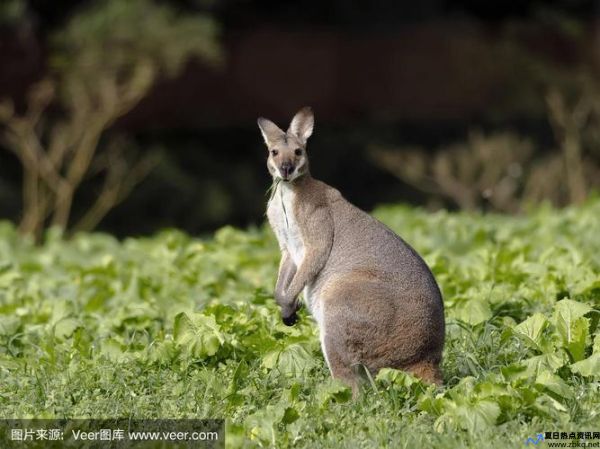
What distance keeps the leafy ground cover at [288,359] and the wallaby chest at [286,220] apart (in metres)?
0.39

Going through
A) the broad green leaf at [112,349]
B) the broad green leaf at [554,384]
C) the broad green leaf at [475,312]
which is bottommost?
the broad green leaf at [112,349]

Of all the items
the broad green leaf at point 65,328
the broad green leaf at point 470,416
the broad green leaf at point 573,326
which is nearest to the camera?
the broad green leaf at point 470,416

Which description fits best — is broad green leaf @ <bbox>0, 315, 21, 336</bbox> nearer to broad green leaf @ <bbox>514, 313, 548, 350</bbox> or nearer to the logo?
broad green leaf @ <bbox>514, 313, 548, 350</bbox>

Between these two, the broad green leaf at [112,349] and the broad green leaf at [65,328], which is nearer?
the broad green leaf at [112,349]

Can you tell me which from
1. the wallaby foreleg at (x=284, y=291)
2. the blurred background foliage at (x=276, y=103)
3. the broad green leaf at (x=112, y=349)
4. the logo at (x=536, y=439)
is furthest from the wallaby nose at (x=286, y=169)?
the blurred background foliage at (x=276, y=103)

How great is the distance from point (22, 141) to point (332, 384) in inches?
344

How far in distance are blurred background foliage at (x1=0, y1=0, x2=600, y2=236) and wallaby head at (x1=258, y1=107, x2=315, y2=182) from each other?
24.7 feet

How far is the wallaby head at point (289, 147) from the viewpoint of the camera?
5.16 meters

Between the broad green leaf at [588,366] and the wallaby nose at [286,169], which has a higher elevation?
the wallaby nose at [286,169]

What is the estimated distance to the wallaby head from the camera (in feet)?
16.9

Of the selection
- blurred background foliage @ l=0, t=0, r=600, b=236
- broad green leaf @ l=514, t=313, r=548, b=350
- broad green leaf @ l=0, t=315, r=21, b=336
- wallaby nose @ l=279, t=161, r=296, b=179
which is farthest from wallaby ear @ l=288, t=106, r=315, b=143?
blurred background foliage @ l=0, t=0, r=600, b=236

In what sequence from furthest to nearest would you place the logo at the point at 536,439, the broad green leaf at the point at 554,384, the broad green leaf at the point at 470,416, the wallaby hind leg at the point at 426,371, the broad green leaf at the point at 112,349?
the broad green leaf at the point at 112,349, the wallaby hind leg at the point at 426,371, the broad green leaf at the point at 554,384, the broad green leaf at the point at 470,416, the logo at the point at 536,439

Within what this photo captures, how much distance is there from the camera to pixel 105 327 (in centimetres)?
612

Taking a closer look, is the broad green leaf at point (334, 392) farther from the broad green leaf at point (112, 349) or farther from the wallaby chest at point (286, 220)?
the broad green leaf at point (112, 349)
